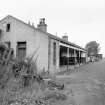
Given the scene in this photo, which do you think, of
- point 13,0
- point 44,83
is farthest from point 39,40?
point 44,83

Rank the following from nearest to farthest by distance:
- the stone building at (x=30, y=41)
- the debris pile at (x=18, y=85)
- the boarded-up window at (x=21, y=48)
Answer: the debris pile at (x=18, y=85) → the stone building at (x=30, y=41) → the boarded-up window at (x=21, y=48)

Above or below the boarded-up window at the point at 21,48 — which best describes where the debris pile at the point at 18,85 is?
below

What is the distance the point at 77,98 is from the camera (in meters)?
5.30

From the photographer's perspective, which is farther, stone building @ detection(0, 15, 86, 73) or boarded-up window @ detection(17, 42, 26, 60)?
boarded-up window @ detection(17, 42, 26, 60)

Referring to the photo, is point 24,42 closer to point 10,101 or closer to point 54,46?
point 54,46

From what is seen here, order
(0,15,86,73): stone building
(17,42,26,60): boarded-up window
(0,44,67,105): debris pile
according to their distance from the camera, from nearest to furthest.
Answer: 1. (0,44,67,105): debris pile
2. (0,15,86,73): stone building
3. (17,42,26,60): boarded-up window

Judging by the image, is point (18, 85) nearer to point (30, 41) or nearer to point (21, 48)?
point (30, 41)

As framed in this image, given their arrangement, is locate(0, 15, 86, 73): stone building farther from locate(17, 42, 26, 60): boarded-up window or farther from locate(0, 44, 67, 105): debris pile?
locate(0, 44, 67, 105): debris pile

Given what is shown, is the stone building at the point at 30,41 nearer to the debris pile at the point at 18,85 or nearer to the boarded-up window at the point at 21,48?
the boarded-up window at the point at 21,48

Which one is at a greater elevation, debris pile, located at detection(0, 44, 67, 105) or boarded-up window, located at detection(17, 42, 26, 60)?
boarded-up window, located at detection(17, 42, 26, 60)

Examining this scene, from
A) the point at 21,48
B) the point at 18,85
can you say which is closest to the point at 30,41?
the point at 21,48

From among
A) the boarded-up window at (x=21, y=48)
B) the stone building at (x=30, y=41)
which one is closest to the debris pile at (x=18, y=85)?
the stone building at (x=30, y=41)

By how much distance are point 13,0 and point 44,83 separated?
20.7ft

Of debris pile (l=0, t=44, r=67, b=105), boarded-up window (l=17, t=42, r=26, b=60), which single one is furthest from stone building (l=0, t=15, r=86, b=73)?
debris pile (l=0, t=44, r=67, b=105)
